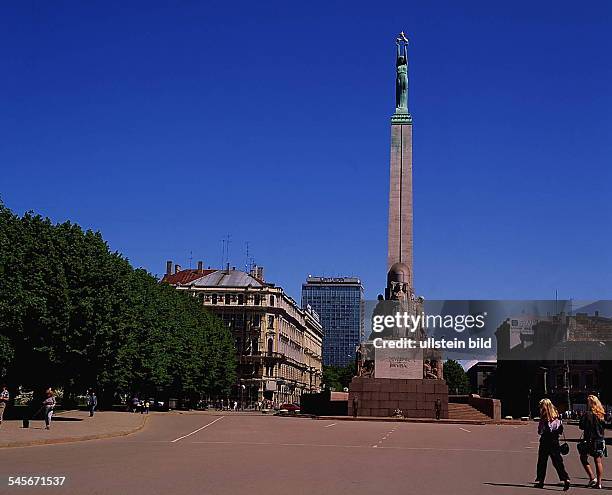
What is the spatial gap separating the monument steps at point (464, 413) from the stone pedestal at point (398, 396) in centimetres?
164

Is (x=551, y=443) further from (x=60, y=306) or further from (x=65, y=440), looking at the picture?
(x=60, y=306)

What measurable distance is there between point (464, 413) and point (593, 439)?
132ft

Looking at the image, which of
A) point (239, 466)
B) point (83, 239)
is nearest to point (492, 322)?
point (83, 239)

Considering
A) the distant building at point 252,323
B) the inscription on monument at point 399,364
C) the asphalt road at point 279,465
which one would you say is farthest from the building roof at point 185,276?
the asphalt road at point 279,465

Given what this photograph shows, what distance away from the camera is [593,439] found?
15.9m

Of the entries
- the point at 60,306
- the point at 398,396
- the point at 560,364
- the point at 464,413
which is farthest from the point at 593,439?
the point at 560,364

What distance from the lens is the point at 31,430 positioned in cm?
3091

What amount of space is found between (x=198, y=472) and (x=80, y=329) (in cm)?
2603

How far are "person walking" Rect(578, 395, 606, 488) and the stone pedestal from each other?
37.3m

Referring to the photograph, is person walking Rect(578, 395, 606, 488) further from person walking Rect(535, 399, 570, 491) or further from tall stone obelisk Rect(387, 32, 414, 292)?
tall stone obelisk Rect(387, 32, 414, 292)

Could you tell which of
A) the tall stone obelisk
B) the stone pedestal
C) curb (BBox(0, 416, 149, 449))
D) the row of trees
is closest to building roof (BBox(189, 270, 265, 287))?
the tall stone obelisk

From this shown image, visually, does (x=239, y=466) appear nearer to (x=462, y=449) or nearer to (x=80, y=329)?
(x=462, y=449)

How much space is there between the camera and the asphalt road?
48.8ft

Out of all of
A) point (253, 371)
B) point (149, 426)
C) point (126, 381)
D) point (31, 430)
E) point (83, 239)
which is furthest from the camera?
point (253, 371)
